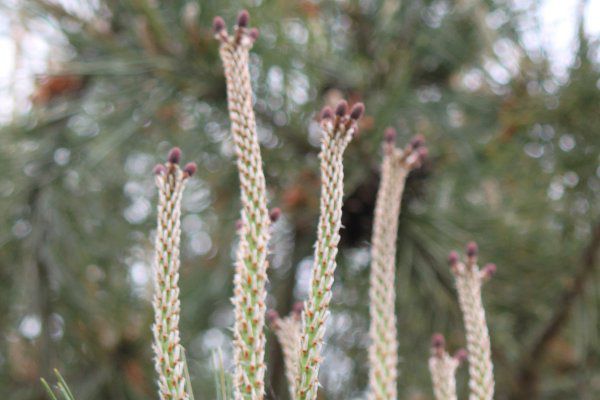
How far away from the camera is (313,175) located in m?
2.34

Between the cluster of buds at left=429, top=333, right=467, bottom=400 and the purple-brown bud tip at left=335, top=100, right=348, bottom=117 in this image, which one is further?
the cluster of buds at left=429, top=333, right=467, bottom=400

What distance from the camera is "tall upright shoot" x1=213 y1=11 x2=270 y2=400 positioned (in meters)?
0.82

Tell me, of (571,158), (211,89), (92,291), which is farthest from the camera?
(92,291)

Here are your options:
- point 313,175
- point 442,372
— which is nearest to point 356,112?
point 442,372

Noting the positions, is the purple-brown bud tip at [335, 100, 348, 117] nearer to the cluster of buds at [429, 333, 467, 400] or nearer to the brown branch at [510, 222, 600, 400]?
the cluster of buds at [429, 333, 467, 400]

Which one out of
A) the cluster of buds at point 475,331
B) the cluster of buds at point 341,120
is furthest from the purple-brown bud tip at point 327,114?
the cluster of buds at point 475,331

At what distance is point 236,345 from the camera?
2.72ft

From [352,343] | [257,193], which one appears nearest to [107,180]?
[352,343]

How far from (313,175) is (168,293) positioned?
1525 millimetres

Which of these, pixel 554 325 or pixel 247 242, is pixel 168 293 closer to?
pixel 247 242

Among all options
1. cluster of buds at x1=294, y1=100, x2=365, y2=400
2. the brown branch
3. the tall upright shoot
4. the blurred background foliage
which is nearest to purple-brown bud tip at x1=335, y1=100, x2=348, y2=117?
cluster of buds at x1=294, y1=100, x2=365, y2=400

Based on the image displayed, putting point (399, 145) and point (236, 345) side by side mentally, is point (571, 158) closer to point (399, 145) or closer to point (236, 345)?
point (399, 145)

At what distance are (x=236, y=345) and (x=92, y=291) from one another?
187cm

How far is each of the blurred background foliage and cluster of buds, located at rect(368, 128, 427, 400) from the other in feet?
3.04
